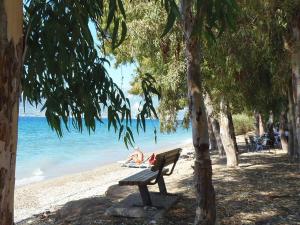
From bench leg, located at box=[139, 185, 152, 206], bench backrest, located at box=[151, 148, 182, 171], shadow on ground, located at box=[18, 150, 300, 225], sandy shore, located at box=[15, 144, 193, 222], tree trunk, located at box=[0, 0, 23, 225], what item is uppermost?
tree trunk, located at box=[0, 0, 23, 225]

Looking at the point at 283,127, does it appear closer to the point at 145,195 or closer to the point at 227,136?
the point at 227,136

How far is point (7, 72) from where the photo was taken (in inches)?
93.1

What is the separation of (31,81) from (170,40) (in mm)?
8434

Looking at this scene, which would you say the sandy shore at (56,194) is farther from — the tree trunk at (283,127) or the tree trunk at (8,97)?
the tree trunk at (8,97)

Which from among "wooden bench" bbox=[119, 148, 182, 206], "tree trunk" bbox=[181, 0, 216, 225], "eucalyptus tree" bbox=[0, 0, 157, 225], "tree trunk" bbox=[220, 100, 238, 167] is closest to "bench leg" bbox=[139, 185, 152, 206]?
"wooden bench" bbox=[119, 148, 182, 206]

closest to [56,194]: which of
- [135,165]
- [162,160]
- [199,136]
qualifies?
[135,165]

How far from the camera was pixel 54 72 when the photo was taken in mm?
3701

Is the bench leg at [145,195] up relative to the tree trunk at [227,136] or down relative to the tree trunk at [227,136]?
down

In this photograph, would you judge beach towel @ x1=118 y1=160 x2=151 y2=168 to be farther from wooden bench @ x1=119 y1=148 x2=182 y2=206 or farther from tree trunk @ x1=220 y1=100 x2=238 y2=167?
wooden bench @ x1=119 y1=148 x2=182 y2=206

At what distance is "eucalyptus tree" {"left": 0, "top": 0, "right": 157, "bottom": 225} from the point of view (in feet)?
7.83

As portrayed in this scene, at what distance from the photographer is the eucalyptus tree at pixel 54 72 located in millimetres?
2387

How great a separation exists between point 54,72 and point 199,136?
260cm

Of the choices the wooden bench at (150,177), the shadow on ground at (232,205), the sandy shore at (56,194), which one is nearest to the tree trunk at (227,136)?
the sandy shore at (56,194)

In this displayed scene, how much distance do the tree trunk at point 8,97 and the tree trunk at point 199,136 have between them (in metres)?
3.59
